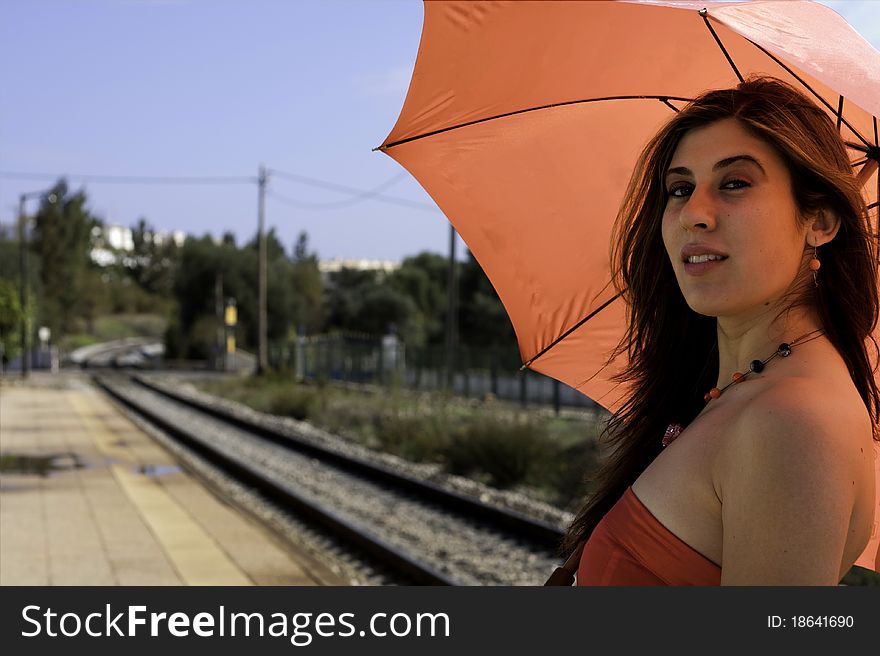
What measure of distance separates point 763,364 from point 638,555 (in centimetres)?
35

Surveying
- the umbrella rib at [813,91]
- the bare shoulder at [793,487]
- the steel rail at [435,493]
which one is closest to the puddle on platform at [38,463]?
the steel rail at [435,493]

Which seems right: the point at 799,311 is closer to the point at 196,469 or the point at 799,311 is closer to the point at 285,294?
the point at 196,469

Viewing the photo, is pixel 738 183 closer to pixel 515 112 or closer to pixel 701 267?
pixel 701 267

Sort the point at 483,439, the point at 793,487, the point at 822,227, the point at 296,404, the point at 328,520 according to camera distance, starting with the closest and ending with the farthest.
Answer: the point at 793,487 < the point at 822,227 < the point at 328,520 < the point at 483,439 < the point at 296,404

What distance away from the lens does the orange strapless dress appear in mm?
1482

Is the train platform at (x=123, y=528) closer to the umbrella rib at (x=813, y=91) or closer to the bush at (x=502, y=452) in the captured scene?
the bush at (x=502, y=452)

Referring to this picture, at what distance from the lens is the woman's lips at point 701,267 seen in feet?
5.30

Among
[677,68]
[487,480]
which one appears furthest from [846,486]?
[487,480]

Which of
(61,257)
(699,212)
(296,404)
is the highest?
(61,257)

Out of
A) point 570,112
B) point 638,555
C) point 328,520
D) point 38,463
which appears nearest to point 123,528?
point 328,520

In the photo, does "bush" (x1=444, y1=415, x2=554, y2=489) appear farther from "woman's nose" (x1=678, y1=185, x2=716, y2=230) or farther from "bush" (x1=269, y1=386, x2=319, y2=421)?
"bush" (x1=269, y1=386, x2=319, y2=421)

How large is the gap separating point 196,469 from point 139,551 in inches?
240

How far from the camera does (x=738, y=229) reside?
1.59 m

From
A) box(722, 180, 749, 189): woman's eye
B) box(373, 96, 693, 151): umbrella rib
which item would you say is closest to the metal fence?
box(373, 96, 693, 151): umbrella rib
